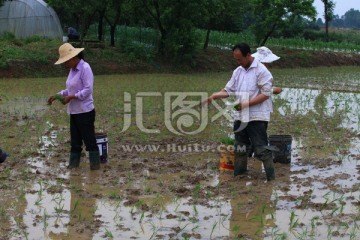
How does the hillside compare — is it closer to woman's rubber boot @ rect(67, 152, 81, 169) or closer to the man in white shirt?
woman's rubber boot @ rect(67, 152, 81, 169)

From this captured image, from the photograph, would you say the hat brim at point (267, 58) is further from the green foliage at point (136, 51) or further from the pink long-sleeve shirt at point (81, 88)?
the green foliage at point (136, 51)

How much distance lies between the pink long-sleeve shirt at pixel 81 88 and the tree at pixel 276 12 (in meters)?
25.8

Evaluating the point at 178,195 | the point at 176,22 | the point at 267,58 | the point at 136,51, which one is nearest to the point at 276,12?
the point at 176,22

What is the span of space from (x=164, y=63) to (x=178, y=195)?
853 inches

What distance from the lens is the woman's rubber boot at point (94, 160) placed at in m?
7.50

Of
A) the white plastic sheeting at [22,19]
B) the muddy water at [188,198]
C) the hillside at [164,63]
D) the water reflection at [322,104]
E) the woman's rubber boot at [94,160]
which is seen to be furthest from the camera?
the white plastic sheeting at [22,19]

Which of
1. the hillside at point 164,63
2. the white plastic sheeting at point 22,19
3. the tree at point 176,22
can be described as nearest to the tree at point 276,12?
the hillside at point 164,63

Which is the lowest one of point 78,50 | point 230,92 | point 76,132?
point 76,132

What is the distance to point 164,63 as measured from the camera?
2775cm

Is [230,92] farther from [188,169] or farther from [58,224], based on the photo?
[58,224]

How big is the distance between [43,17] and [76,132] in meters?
24.3

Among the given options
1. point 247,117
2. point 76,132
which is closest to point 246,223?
point 247,117

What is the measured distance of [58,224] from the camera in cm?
538

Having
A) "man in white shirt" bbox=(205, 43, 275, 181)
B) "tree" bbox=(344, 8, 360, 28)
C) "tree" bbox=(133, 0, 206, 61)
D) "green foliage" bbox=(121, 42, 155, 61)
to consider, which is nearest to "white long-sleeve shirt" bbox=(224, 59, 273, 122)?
"man in white shirt" bbox=(205, 43, 275, 181)
